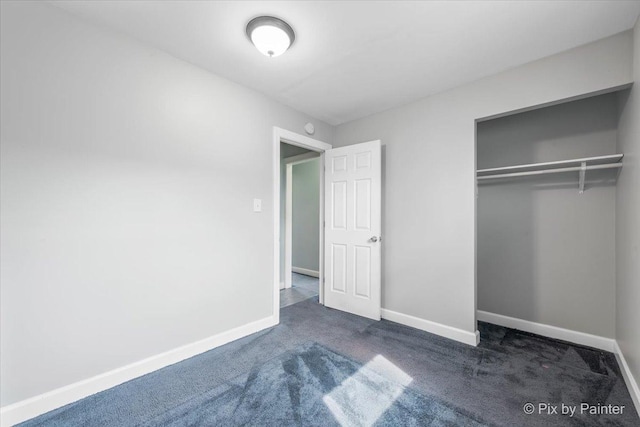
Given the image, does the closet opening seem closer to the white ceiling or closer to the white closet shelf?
the white closet shelf

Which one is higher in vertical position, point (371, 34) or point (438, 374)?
point (371, 34)

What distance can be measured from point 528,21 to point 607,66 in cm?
72

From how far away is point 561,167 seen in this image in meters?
2.47

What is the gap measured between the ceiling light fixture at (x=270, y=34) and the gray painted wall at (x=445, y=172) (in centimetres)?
162

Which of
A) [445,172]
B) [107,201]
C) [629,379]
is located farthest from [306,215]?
[629,379]

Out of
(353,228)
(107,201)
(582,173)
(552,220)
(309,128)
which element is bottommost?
(353,228)

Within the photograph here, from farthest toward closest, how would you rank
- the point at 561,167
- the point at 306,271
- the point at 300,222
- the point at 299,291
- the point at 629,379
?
the point at 300,222
the point at 306,271
the point at 299,291
the point at 561,167
the point at 629,379

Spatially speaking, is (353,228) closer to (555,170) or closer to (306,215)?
(555,170)

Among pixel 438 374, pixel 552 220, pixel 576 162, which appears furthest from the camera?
pixel 552 220

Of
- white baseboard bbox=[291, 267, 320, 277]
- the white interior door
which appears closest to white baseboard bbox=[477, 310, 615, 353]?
the white interior door

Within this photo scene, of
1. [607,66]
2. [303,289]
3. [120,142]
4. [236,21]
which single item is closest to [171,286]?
[120,142]

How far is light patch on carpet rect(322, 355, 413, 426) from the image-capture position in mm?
1553

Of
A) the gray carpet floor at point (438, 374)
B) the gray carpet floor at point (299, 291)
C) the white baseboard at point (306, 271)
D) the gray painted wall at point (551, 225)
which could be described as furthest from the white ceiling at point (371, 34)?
the white baseboard at point (306, 271)

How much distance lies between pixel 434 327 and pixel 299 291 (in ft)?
6.74
